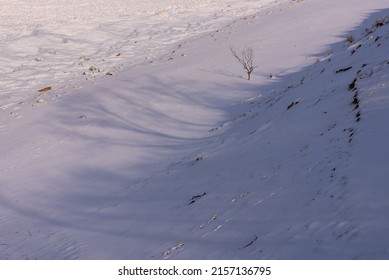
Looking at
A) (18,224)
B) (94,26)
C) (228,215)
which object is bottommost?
(18,224)

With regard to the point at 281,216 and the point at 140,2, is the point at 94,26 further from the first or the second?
the point at 281,216

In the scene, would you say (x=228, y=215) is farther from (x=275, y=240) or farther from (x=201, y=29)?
(x=201, y=29)

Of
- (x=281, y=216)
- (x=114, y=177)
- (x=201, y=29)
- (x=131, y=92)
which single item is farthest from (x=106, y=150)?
(x=201, y=29)

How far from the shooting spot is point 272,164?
6805 mm

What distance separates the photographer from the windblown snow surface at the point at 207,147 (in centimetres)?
506

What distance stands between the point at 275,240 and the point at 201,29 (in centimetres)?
2455

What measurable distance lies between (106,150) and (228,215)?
6.68 metres

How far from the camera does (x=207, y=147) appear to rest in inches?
393

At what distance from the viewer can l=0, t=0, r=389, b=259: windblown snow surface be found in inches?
199

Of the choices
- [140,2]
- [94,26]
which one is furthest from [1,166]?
[140,2]

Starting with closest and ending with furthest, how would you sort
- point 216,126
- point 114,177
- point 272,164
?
point 272,164
point 114,177
point 216,126

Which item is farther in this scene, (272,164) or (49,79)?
(49,79)

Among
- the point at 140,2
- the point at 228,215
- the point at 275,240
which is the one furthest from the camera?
the point at 140,2

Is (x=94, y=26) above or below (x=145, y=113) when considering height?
above
